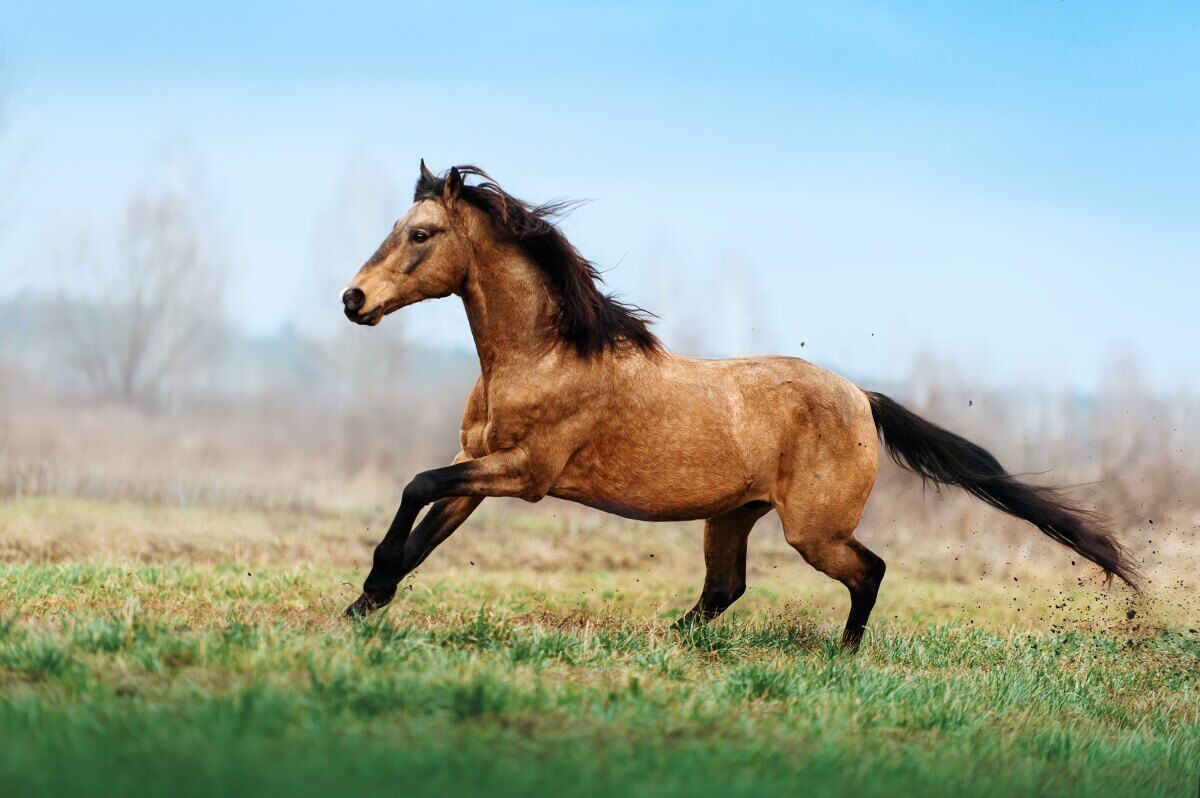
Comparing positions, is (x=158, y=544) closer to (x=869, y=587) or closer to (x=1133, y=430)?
(x=869, y=587)

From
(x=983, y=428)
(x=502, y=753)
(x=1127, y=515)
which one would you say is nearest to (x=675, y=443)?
(x=502, y=753)

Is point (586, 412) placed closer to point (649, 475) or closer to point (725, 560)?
point (649, 475)

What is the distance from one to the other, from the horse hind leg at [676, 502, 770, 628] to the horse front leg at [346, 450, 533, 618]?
5.92 ft

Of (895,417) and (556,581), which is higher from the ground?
(895,417)

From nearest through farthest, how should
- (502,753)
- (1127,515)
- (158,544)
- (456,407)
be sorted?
(502,753) < (158,544) < (1127,515) < (456,407)

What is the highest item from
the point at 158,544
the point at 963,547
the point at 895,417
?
the point at 895,417

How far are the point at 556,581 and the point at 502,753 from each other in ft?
23.3

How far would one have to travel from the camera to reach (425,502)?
6.43 meters

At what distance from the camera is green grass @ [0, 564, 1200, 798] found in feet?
11.9

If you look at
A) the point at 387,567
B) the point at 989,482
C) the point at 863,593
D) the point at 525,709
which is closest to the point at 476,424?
the point at 387,567

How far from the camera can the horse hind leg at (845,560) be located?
291 inches

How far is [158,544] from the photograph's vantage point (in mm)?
12141

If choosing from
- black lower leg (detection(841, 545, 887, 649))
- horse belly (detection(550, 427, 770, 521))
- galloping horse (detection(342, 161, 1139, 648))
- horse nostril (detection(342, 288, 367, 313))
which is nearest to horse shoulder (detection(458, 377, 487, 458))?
galloping horse (detection(342, 161, 1139, 648))

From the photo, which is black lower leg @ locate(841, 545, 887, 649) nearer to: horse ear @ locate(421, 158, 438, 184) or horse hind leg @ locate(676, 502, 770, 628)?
horse hind leg @ locate(676, 502, 770, 628)
